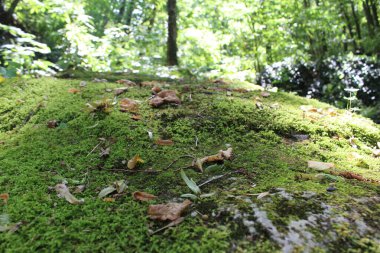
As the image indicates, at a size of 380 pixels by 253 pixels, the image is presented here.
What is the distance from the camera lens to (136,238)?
1.31 meters

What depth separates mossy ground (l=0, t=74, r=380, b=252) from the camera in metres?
1.29

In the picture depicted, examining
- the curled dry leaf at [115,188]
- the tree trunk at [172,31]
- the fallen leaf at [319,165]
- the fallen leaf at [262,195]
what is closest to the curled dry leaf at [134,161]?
the curled dry leaf at [115,188]

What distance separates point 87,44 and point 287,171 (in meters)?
6.55

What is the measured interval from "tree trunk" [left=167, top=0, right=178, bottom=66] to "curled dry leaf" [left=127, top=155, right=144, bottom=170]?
6.77m

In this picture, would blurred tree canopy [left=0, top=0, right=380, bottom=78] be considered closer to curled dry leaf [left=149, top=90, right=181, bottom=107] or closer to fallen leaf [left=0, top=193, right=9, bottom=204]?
curled dry leaf [left=149, top=90, right=181, bottom=107]

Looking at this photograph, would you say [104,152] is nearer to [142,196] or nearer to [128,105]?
[142,196]

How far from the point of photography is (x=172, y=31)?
842cm

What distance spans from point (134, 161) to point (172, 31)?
275 inches

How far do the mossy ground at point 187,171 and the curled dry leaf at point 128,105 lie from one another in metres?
0.07

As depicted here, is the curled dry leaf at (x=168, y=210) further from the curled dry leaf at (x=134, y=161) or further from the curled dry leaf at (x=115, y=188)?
the curled dry leaf at (x=134, y=161)

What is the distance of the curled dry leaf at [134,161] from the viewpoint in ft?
6.54

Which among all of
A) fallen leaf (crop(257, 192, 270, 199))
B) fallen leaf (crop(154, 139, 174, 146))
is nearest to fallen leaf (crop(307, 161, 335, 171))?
fallen leaf (crop(257, 192, 270, 199))

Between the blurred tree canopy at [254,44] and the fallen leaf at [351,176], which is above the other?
the blurred tree canopy at [254,44]

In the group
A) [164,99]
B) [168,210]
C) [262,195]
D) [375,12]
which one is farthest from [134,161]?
[375,12]
